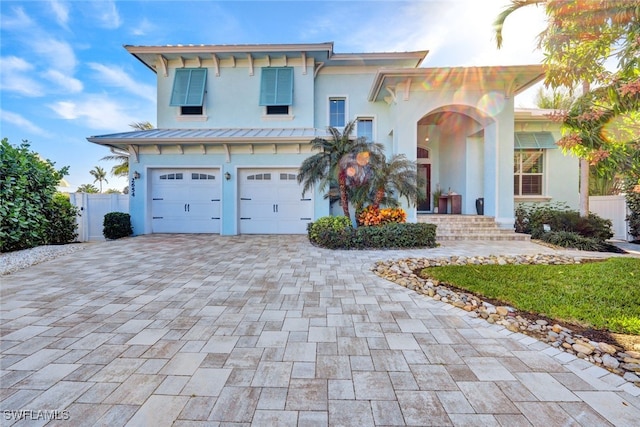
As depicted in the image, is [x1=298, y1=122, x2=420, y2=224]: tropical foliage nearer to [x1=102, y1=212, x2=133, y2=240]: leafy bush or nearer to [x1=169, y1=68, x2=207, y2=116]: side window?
[x1=169, y1=68, x2=207, y2=116]: side window

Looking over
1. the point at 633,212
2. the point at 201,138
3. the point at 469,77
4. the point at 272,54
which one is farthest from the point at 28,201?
the point at 633,212

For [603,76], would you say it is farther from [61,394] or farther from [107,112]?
[107,112]

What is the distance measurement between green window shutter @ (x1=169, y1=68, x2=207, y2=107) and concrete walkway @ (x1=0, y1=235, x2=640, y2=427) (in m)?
8.61

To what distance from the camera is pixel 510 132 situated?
8.74m

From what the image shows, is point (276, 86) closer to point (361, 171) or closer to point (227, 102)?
point (227, 102)

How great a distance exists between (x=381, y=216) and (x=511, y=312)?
4.92m

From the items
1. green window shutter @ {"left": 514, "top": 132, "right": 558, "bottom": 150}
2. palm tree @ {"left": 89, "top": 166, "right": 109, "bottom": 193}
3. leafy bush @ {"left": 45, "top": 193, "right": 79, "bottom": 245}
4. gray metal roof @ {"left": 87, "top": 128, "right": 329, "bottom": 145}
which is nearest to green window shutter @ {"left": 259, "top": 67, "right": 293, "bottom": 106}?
gray metal roof @ {"left": 87, "top": 128, "right": 329, "bottom": 145}

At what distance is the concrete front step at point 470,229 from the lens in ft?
28.0

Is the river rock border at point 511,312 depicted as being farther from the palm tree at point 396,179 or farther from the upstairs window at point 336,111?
the upstairs window at point 336,111

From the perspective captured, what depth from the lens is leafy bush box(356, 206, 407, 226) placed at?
8016 mm

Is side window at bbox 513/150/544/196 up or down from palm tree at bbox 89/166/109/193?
down

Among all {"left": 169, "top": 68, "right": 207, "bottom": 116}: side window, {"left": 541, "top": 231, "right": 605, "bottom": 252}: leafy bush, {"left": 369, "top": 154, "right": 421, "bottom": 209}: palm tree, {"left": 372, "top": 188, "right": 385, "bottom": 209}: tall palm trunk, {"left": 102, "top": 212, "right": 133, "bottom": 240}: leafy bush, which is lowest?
{"left": 541, "top": 231, "right": 605, "bottom": 252}: leafy bush

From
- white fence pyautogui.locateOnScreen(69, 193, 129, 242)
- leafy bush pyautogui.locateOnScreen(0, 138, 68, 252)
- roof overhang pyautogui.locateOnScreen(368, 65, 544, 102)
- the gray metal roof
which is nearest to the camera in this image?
leafy bush pyautogui.locateOnScreen(0, 138, 68, 252)

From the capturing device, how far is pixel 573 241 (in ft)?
24.6
